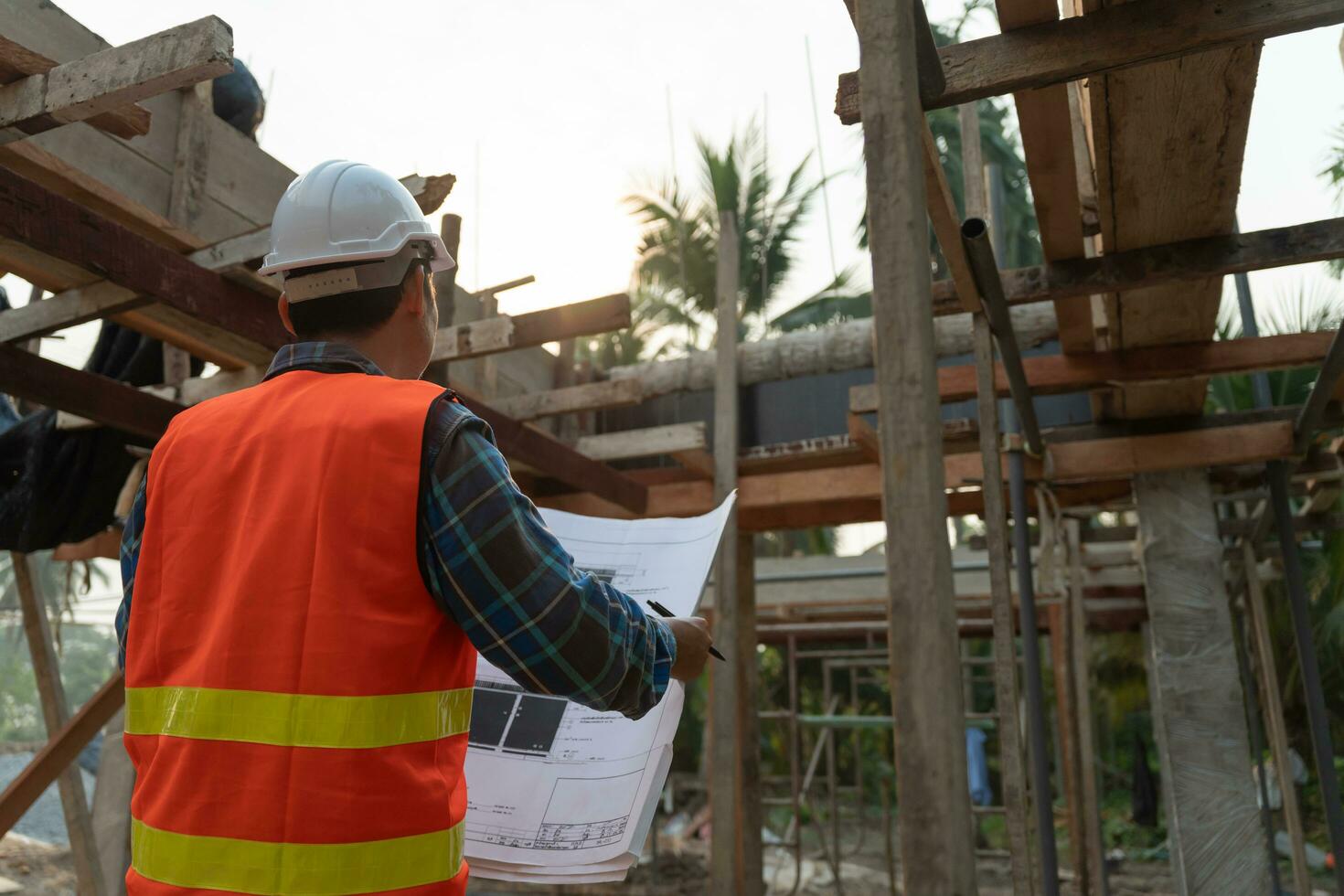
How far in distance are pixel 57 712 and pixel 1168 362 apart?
5.41 m

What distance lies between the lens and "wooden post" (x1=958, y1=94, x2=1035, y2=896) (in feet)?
9.67


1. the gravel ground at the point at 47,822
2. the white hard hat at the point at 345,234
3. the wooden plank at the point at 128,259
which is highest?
the wooden plank at the point at 128,259

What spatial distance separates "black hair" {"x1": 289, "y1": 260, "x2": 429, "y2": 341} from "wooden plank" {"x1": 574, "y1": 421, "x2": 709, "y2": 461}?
327 centimetres

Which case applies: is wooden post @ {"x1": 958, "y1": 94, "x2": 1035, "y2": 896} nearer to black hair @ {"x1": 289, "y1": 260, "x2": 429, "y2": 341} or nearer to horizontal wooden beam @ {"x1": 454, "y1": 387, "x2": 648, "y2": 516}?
horizontal wooden beam @ {"x1": 454, "y1": 387, "x2": 648, "y2": 516}

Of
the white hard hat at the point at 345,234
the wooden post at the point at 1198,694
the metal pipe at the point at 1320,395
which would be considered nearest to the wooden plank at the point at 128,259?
the white hard hat at the point at 345,234

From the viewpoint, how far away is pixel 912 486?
151 centimetres

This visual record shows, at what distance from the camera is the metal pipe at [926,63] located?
91.0 inches

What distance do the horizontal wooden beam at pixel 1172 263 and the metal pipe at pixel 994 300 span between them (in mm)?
138

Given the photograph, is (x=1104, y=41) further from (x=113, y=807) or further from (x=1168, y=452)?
(x=113, y=807)

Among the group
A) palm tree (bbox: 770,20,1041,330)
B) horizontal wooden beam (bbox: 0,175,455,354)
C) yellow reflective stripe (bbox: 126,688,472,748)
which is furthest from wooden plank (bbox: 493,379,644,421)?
palm tree (bbox: 770,20,1041,330)

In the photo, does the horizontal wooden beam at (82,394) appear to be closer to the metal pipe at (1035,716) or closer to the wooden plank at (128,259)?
the wooden plank at (128,259)

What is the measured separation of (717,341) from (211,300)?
266 cm

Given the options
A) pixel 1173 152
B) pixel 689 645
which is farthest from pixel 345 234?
pixel 1173 152

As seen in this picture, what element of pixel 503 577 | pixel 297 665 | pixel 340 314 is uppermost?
pixel 340 314
